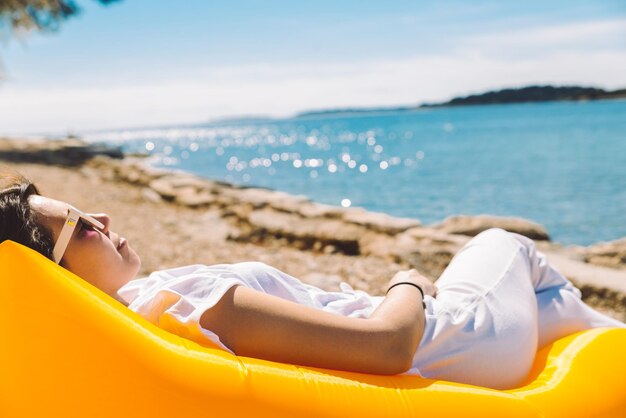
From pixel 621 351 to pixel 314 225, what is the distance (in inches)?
181

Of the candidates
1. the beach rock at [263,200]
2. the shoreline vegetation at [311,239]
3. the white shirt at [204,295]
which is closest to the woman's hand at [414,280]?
the white shirt at [204,295]

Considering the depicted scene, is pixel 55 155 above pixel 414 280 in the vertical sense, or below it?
below

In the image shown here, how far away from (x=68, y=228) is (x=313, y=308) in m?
0.74

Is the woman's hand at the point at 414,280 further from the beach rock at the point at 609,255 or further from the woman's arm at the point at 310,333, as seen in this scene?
the beach rock at the point at 609,255

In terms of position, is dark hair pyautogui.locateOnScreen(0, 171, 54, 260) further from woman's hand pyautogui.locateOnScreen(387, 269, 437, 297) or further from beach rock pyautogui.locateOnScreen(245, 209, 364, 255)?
beach rock pyautogui.locateOnScreen(245, 209, 364, 255)

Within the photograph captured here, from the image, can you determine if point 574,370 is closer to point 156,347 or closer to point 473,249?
point 473,249

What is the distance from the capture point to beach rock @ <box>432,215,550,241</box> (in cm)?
721

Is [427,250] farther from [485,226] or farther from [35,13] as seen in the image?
[35,13]

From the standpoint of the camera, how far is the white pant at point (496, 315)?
2.04 metres

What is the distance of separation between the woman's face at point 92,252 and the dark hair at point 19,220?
20mm

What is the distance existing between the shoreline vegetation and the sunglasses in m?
2.96

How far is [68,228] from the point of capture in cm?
185

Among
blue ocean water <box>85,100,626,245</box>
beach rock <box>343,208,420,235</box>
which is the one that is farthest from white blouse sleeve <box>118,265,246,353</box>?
blue ocean water <box>85,100,626,245</box>

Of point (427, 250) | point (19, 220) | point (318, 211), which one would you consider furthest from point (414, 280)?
point (318, 211)
